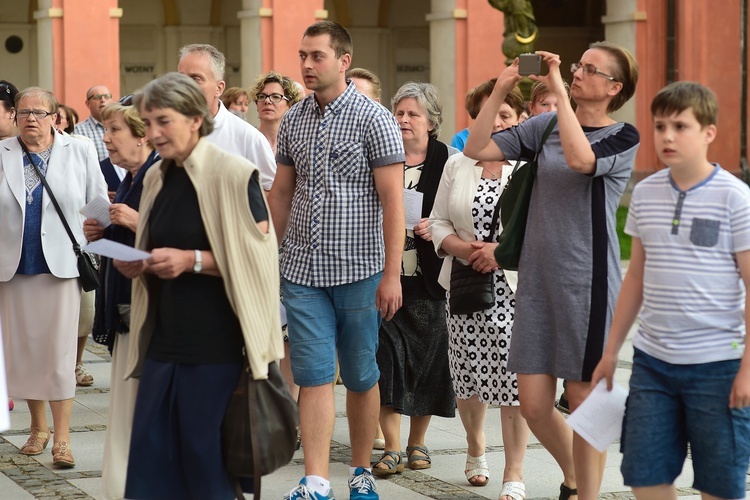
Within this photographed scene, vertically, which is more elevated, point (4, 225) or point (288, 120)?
point (288, 120)

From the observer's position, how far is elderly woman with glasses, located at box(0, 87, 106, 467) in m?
7.57

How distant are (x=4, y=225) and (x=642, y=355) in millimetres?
4137

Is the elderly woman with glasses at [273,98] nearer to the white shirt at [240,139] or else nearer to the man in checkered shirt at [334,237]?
the white shirt at [240,139]

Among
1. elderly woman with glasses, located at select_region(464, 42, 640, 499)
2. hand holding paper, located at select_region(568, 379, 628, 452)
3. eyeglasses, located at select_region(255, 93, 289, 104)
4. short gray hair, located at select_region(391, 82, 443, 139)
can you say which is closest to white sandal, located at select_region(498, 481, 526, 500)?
elderly woman with glasses, located at select_region(464, 42, 640, 499)

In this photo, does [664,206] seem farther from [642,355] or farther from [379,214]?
[379,214]

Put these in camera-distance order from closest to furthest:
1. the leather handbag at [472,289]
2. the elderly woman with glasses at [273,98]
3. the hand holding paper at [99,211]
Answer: the hand holding paper at [99,211]
the leather handbag at [472,289]
the elderly woman with glasses at [273,98]

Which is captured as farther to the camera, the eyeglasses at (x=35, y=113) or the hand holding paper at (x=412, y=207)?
the eyeglasses at (x=35, y=113)

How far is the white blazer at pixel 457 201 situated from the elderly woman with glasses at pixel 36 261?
81.2 inches

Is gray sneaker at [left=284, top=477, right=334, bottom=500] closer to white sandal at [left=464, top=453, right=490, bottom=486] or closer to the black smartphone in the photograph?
white sandal at [left=464, top=453, right=490, bottom=486]

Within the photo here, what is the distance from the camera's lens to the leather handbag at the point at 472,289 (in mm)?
6777

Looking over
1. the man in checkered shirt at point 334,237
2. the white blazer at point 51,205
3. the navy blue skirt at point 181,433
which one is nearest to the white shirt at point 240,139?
the man in checkered shirt at point 334,237

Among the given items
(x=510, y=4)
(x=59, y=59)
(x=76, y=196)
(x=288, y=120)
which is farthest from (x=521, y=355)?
(x=59, y=59)

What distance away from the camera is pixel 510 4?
20.3 m

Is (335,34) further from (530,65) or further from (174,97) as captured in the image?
(174,97)
